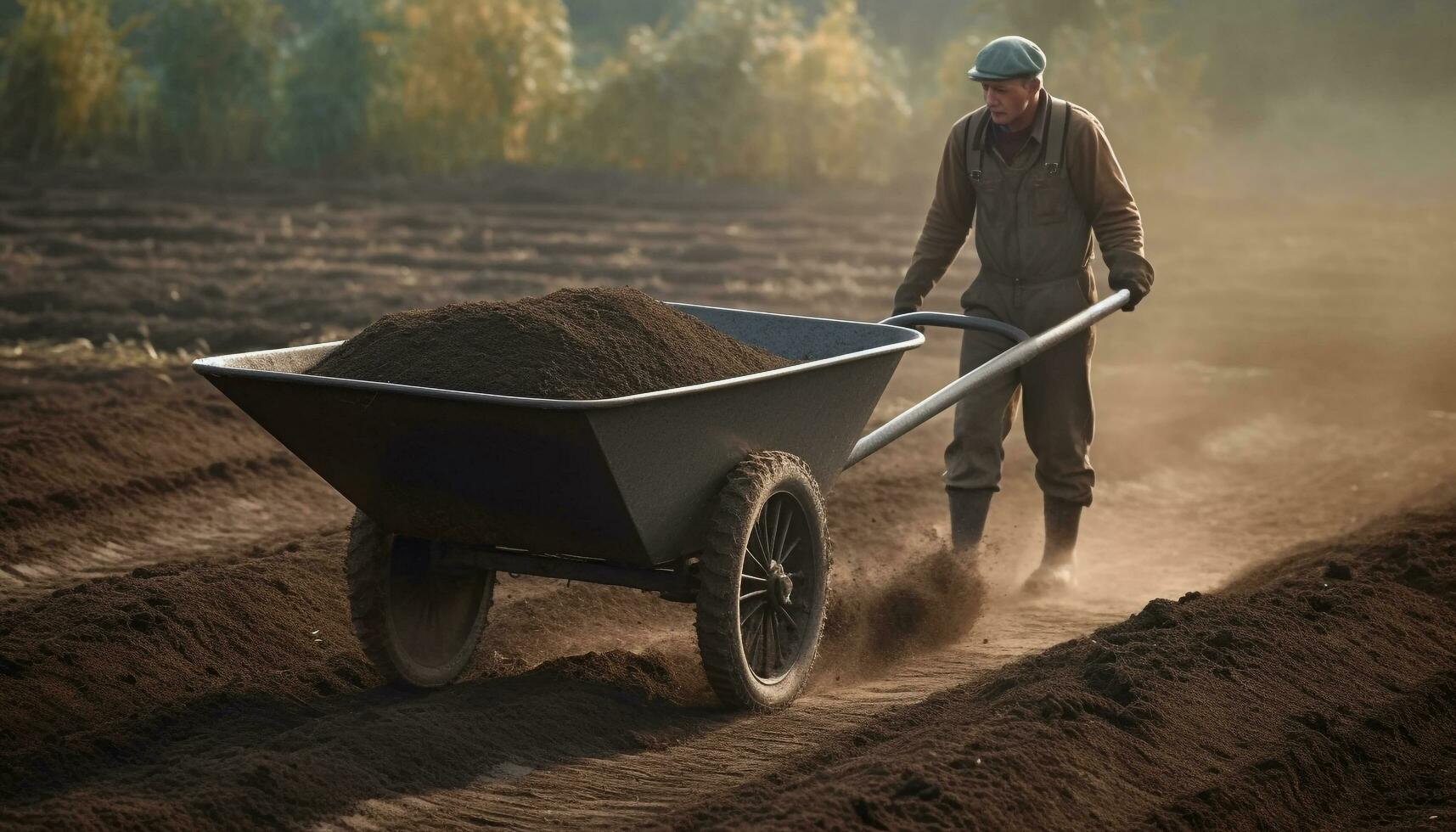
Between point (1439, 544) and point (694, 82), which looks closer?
point (1439, 544)

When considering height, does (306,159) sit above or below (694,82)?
below

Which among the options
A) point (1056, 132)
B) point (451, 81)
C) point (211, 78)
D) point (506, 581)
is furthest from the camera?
point (451, 81)

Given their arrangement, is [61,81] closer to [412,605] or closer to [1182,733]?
[412,605]

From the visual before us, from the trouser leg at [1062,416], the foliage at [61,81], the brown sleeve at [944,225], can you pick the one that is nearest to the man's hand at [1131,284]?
the trouser leg at [1062,416]

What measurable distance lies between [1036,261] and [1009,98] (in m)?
0.67

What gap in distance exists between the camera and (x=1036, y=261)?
5953mm

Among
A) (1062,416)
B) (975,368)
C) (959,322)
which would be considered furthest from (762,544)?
(1062,416)

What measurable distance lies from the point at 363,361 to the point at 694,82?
15618mm

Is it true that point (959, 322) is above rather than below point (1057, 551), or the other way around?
above

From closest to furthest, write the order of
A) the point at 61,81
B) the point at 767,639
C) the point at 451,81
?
the point at 767,639 < the point at 61,81 < the point at 451,81

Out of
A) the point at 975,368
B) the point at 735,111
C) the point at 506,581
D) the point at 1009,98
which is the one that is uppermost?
the point at 735,111

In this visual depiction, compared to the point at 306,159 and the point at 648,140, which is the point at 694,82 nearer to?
the point at 648,140

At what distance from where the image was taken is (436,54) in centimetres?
1902

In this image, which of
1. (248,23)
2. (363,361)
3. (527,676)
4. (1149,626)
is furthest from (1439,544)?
(248,23)
